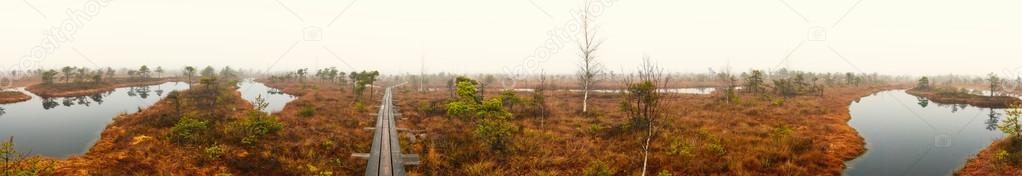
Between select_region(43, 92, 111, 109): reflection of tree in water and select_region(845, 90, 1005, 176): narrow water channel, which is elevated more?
select_region(43, 92, 111, 109): reflection of tree in water

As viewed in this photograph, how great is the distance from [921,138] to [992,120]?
41.9 feet

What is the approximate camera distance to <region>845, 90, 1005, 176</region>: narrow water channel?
14258 mm

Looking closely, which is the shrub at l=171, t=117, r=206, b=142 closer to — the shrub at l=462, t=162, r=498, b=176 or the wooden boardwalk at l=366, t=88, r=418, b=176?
the wooden boardwalk at l=366, t=88, r=418, b=176

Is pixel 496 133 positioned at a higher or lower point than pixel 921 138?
higher

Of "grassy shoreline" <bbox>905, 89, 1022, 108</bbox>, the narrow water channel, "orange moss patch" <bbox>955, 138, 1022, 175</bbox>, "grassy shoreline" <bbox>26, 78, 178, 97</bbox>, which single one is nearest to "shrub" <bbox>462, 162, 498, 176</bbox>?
the narrow water channel

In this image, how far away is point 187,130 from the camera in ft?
51.1

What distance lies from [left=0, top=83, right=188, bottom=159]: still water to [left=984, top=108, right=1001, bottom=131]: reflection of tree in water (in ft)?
152

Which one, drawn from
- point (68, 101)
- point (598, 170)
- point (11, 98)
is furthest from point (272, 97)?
point (598, 170)

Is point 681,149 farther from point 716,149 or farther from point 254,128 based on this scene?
point 254,128

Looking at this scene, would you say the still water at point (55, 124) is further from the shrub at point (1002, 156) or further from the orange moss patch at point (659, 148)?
the shrub at point (1002, 156)

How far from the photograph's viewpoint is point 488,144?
1543 cm

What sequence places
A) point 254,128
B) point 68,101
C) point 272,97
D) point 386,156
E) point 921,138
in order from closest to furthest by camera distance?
point 386,156 < point 254,128 < point 921,138 < point 68,101 < point 272,97

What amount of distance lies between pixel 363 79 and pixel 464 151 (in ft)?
96.1

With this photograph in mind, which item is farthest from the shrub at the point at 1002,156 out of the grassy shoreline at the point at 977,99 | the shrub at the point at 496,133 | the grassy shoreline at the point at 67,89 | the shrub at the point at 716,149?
the grassy shoreline at the point at 67,89
